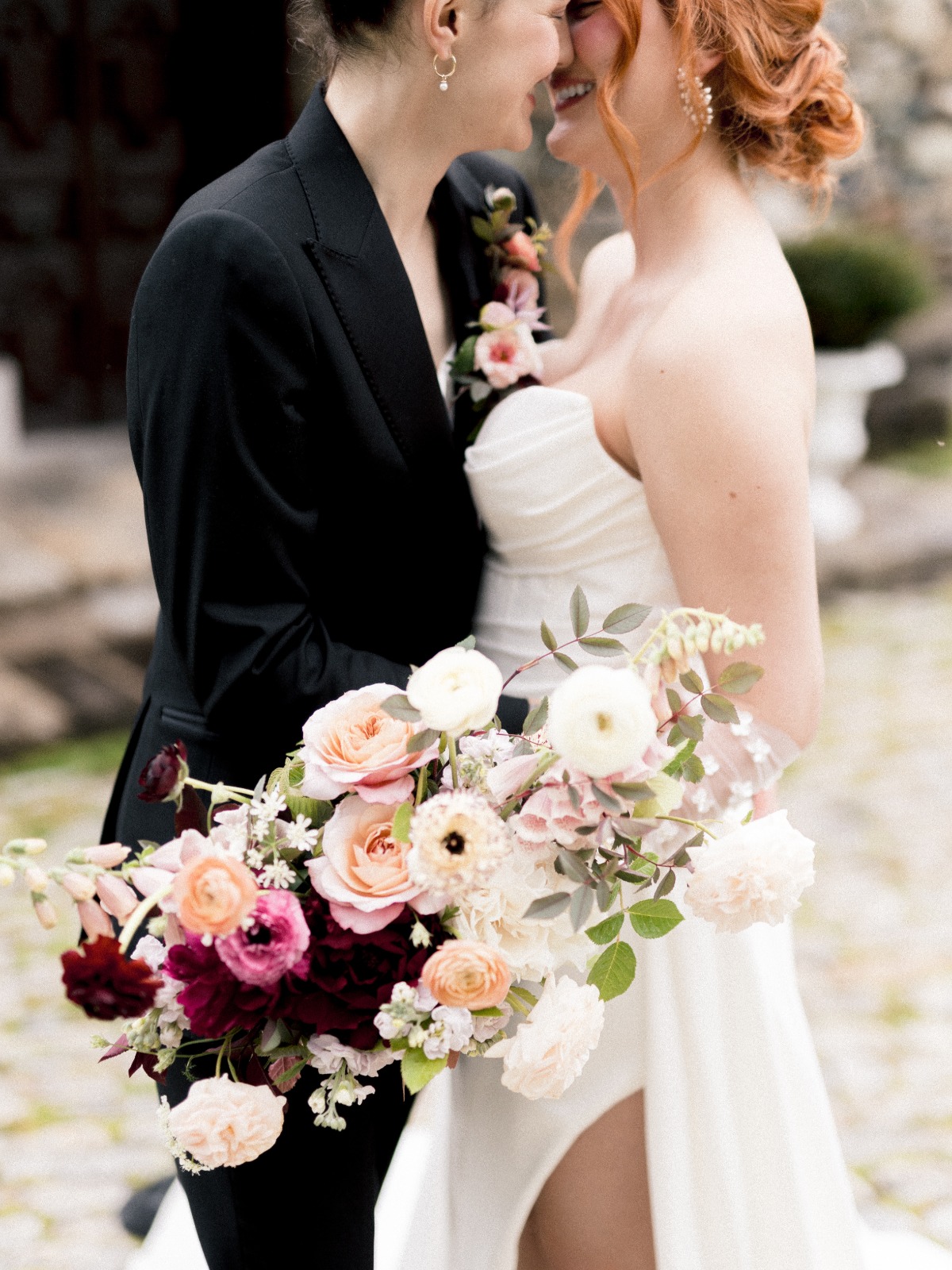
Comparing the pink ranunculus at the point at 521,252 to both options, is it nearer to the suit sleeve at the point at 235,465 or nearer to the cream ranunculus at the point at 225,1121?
the suit sleeve at the point at 235,465

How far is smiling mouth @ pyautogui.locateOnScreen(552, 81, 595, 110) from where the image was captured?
6.97 feet

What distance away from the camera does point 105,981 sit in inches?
48.9

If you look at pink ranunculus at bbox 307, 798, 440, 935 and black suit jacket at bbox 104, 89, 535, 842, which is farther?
black suit jacket at bbox 104, 89, 535, 842

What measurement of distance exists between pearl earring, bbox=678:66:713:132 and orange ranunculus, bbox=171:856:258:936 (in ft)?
4.54

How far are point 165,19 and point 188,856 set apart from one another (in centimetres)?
520

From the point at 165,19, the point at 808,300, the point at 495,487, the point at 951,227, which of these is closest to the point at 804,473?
the point at 495,487

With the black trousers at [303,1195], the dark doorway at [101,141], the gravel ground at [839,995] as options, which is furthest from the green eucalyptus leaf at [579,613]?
the dark doorway at [101,141]

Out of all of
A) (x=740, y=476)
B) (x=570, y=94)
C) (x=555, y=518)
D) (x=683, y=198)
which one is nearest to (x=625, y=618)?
(x=740, y=476)

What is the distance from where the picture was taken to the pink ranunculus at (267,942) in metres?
1.31

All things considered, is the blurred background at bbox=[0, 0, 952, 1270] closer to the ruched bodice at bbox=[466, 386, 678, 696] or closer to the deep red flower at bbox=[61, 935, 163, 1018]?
the ruched bodice at bbox=[466, 386, 678, 696]

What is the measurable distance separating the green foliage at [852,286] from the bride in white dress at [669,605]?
5.29 m

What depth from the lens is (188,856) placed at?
1326 mm

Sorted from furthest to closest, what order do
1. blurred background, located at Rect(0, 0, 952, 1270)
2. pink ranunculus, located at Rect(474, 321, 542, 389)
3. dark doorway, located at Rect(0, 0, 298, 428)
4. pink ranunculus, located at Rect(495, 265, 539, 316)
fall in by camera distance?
dark doorway, located at Rect(0, 0, 298, 428) → blurred background, located at Rect(0, 0, 952, 1270) → pink ranunculus, located at Rect(495, 265, 539, 316) → pink ranunculus, located at Rect(474, 321, 542, 389)

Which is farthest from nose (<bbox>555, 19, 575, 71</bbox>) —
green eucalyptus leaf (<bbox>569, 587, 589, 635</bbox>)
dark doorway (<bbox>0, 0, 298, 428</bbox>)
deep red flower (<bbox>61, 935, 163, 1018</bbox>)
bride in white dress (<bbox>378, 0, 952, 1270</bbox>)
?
dark doorway (<bbox>0, 0, 298, 428</bbox>)
